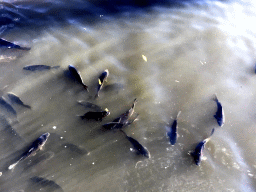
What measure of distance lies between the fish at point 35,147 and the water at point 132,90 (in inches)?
3.4

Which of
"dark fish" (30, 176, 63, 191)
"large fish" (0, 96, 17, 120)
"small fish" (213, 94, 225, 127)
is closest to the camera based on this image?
"dark fish" (30, 176, 63, 191)

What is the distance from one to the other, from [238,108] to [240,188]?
189 cm

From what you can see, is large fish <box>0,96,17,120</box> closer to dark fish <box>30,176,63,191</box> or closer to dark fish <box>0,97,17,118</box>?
dark fish <box>0,97,17,118</box>

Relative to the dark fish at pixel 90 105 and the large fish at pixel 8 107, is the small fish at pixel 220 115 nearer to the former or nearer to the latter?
the dark fish at pixel 90 105

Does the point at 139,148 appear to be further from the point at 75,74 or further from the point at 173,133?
the point at 75,74

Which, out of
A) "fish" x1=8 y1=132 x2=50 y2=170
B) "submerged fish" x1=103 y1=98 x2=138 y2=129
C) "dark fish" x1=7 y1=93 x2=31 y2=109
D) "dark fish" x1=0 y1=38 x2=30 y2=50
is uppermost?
"dark fish" x1=0 y1=38 x2=30 y2=50

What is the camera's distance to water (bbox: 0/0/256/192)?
3857 millimetres

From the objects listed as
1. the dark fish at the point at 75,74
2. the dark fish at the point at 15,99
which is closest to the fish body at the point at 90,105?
the dark fish at the point at 75,74

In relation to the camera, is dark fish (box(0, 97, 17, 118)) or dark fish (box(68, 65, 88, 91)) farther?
dark fish (box(68, 65, 88, 91))

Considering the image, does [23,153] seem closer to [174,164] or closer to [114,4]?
[174,164]

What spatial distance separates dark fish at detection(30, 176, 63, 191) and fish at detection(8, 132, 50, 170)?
441mm

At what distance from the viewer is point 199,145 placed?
4.14 meters

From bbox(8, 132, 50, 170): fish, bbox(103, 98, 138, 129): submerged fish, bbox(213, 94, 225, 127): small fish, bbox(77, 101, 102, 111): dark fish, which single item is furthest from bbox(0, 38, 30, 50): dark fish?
bbox(213, 94, 225, 127): small fish

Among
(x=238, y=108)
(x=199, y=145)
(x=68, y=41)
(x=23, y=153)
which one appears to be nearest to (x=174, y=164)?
(x=199, y=145)
